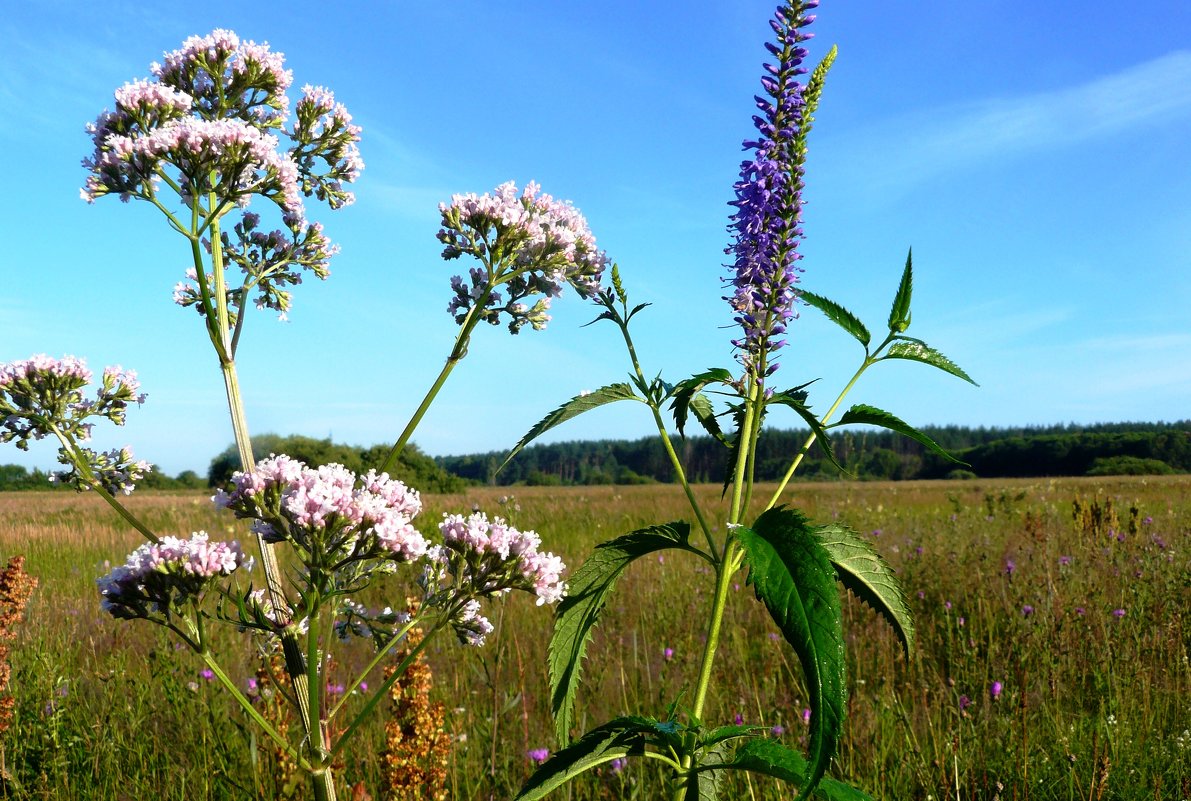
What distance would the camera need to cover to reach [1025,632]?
6.28m

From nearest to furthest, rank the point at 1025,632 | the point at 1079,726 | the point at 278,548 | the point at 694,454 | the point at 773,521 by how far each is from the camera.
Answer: the point at 773,521
the point at 1079,726
the point at 1025,632
the point at 278,548
the point at 694,454

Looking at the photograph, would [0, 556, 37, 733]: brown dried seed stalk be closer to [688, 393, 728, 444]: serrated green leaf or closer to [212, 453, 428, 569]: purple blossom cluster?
[212, 453, 428, 569]: purple blossom cluster

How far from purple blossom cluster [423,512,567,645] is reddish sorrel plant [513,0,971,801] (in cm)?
34

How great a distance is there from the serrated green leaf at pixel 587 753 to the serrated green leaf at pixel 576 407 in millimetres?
791

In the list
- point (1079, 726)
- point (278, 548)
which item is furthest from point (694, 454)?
point (1079, 726)

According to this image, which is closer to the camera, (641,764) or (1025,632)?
(641,764)

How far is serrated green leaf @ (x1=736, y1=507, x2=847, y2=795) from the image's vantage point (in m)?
1.70

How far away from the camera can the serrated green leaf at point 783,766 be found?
2025 mm

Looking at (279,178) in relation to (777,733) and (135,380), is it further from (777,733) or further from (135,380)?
(777,733)

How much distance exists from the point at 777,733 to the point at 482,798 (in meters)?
1.73

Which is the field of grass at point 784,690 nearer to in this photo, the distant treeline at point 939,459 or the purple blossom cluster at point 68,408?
the purple blossom cluster at point 68,408

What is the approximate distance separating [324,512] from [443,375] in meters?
0.81

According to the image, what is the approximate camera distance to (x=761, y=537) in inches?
78.0

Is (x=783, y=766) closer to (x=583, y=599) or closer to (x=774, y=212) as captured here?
(x=583, y=599)
